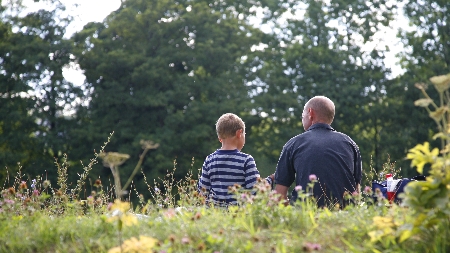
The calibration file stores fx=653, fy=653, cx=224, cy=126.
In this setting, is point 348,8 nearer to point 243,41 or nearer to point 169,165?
point 243,41

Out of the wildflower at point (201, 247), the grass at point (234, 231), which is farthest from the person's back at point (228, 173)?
the wildflower at point (201, 247)

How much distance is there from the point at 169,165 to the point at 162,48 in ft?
16.8

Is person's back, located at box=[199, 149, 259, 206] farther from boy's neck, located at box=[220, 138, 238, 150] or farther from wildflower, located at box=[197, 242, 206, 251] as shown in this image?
wildflower, located at box=[197, 242, 206, 251]

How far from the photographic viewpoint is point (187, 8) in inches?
1094

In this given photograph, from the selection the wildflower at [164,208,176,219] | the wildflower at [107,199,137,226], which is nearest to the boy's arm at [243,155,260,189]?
the wildflower at [164,208,176,219]

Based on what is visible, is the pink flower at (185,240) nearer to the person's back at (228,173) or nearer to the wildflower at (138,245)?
the wildflower at (138,245)

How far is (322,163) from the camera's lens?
5.70 metres

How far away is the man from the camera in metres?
5.70

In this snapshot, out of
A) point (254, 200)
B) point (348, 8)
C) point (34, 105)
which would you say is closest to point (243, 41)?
point (348, 8)

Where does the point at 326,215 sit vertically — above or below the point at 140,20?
below

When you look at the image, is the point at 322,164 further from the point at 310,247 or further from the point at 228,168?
the point at 310,247

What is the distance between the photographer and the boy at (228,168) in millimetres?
6039

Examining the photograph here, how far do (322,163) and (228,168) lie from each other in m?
0.90

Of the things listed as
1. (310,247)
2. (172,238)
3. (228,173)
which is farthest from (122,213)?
(228,173)
